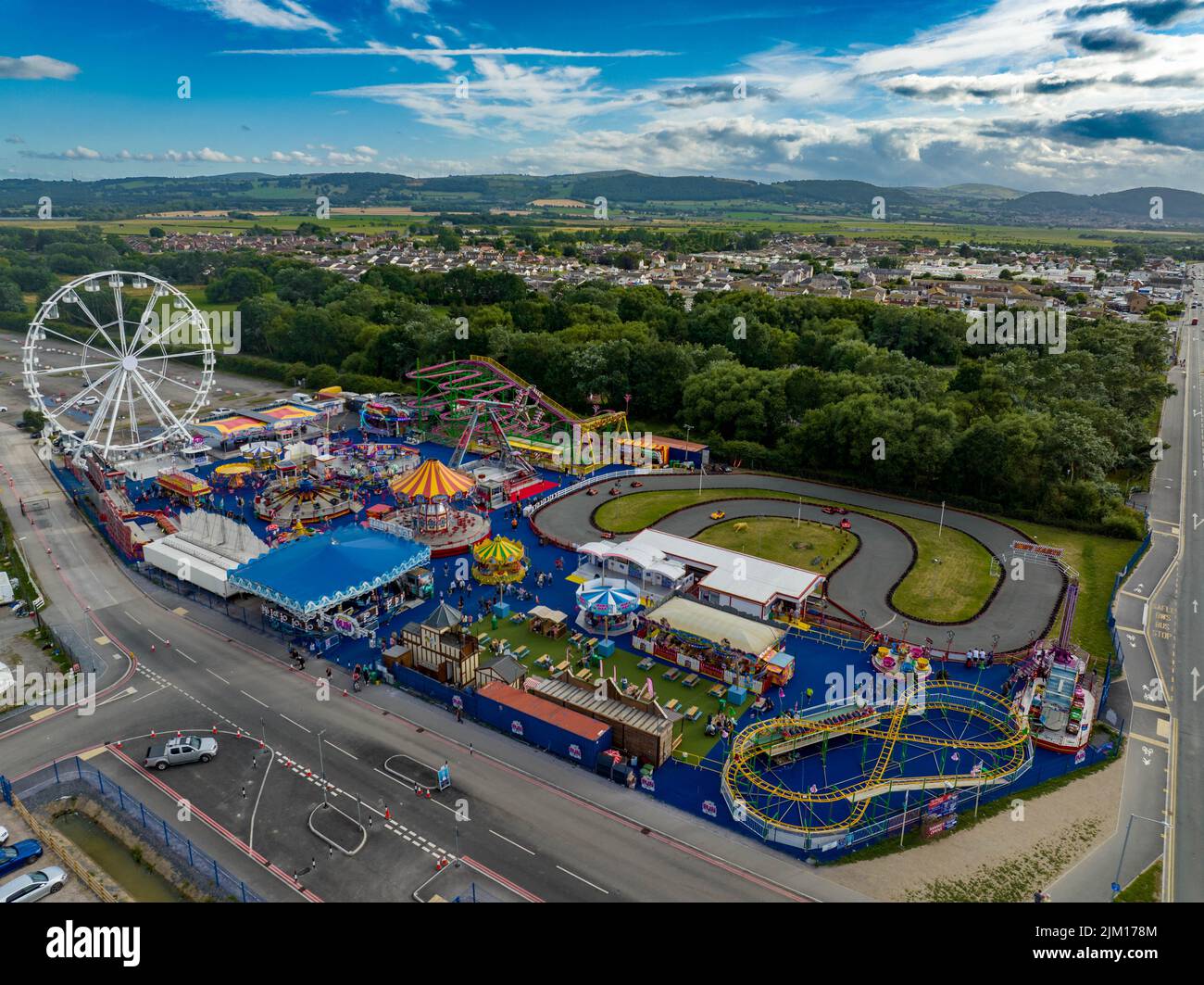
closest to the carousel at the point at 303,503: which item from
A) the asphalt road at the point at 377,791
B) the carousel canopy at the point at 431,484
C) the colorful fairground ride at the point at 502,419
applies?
the carousel canopy at the point at 431,484

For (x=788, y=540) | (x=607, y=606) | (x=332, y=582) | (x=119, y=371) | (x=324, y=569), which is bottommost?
(x=607, y=606)

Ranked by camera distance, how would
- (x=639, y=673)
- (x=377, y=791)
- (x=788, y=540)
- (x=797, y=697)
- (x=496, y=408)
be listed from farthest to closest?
(x=496, y=408) < (x=788, y=540) < (x=639, y=673) < (x=797, y=697) < (x=377, y=791)

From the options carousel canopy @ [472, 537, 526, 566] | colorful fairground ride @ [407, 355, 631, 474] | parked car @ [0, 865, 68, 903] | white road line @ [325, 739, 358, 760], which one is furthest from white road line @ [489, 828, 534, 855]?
colorful fairground ride @ [407, 355, 631, 474]

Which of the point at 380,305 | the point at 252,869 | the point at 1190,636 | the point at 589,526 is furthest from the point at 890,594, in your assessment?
the point at 380,305

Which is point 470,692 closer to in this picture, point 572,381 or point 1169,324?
point 572,381

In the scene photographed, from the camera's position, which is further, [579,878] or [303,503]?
[303,503]

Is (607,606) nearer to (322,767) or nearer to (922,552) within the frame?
(322,767)

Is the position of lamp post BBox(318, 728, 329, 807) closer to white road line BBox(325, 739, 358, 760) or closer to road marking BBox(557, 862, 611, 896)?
white road line BBox(325, 739, 358, 760)

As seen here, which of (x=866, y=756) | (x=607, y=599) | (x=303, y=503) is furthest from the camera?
(x=303, y=503)

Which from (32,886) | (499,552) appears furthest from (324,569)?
(32,886)
